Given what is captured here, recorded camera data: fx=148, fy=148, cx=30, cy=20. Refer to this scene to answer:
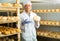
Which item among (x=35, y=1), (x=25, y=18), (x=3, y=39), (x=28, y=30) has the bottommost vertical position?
(x=3, y=39)

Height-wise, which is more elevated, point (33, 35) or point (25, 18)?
point (25, 18)

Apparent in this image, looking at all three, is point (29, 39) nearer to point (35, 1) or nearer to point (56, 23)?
point (56, 23)

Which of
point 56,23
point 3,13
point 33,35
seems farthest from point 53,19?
point 3,13

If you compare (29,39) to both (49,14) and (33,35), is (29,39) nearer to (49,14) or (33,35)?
(33,35)

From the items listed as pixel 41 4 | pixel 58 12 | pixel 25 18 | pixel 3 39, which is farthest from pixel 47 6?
pixel 3 39

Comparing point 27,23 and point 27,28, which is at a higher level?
point 27,23

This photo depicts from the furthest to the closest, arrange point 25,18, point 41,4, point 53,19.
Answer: point 41,4
point 53,19
point 25,18

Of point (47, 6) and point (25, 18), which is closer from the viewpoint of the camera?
point (25, 18)

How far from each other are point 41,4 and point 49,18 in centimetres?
48

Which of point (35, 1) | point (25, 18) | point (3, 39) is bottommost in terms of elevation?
point (3, 39)

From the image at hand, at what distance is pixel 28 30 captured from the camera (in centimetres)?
301

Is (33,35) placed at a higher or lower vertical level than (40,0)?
lower

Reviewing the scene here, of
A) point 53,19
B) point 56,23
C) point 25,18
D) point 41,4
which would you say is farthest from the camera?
point 41,4

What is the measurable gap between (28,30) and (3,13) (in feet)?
4.11
